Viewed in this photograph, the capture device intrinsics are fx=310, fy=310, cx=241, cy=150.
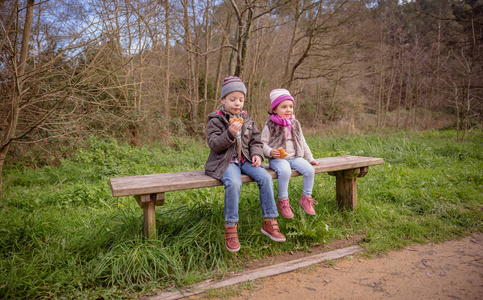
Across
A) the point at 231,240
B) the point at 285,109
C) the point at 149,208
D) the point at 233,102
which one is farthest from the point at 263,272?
the point at 285,109

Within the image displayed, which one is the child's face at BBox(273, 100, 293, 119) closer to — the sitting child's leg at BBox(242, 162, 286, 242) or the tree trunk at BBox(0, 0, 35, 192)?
the sitting child's leg at BBox(242, 162, 286, 242)

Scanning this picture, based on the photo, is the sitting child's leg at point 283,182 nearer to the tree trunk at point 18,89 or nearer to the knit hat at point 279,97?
the knit hat at point 279,97

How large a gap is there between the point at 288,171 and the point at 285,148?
1.33 ft

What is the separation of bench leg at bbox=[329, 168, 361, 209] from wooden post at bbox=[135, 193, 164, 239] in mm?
2319

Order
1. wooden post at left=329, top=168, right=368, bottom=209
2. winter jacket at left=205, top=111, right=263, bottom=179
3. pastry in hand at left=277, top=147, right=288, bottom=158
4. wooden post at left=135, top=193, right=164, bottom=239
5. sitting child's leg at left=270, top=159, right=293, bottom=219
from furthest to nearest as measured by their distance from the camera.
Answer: wooden post at left=329, top=168, right=368, bottom=209 < pastry in hand at left=277, top=147, right=288, bottom=158 < sitting child's leg at left=270, top=159, right=293, bottom=219 < winter jacket at left=205, top=111, right=263, bottom=179 < wooden post at left=135, top=193, right=164, bottom=239

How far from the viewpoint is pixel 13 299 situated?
7.33ft

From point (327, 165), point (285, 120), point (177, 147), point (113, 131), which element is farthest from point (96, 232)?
point (177, 147)

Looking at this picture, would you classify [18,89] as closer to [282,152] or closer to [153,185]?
[153,185]

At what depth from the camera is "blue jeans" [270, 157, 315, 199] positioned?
3.23 m

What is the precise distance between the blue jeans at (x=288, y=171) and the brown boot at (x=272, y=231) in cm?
33

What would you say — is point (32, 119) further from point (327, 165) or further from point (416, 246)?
point (416, 246)

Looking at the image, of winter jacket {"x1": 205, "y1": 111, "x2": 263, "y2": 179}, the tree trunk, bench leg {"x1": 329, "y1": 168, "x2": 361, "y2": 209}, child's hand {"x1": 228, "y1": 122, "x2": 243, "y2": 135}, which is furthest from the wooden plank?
the tree trunk

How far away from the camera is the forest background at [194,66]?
5.10m

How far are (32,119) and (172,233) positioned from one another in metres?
5.27
